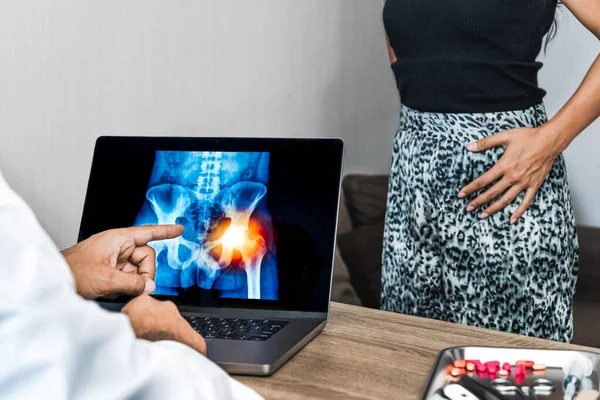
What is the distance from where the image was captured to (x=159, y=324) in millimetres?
668

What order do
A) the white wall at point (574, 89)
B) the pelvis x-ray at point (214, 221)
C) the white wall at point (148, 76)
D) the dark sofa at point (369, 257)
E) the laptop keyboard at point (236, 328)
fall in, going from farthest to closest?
the white wall at point (574, 89) → the dark sofa at point (369, 257) → the white wall at point (148, 76) → the pelvis x-ray at point (214, 221) → the laptop keyboard at point (236, 328)

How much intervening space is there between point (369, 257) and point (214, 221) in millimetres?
1244

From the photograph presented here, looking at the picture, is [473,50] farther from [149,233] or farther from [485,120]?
[149,233]

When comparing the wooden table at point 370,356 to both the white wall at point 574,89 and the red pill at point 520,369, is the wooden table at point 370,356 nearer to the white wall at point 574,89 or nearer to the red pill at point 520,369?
the red pill at point 520,369

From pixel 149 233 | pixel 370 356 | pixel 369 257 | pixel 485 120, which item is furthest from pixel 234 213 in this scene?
pixel 369 257

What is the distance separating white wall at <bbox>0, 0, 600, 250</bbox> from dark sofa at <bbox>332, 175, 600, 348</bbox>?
0.35 ft

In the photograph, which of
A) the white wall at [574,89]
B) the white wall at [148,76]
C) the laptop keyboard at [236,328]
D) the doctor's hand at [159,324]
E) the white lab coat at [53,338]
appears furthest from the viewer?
the white wall at [574,89]

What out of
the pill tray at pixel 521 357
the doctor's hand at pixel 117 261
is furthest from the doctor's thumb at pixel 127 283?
the pill tray at pixel 521 357

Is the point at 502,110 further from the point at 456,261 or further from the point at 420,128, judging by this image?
the point at 456,261

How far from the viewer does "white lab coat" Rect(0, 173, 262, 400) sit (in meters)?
0.36

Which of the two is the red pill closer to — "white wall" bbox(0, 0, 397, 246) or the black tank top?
the black tank top

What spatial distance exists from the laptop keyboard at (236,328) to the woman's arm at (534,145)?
0.50 metres

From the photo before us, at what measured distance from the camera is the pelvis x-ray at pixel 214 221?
971 millimetres

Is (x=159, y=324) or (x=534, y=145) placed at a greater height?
(x=534, y=145)
